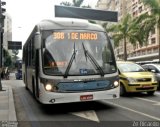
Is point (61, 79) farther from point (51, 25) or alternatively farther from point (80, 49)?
point (51, 25)

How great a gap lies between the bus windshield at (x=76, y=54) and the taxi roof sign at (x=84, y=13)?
33025mm

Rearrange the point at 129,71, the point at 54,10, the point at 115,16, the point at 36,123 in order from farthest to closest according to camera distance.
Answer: the point at 115,16, the point at 54,10, the point at 129,71, the point at 36,123

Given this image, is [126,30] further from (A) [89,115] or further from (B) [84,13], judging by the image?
(A) [89,115]

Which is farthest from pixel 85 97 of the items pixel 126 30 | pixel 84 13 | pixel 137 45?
pixel 137 45

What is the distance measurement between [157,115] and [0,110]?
5.07 metres

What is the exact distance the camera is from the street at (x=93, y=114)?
9.53 meters

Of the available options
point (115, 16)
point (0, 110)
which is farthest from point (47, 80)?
point (115, 16)

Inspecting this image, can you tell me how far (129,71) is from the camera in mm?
16672

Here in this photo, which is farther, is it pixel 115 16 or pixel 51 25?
pixel 115 16

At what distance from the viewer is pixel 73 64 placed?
11.1 m

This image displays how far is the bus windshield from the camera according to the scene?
1105 cm

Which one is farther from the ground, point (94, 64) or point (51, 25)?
point (51, 25)

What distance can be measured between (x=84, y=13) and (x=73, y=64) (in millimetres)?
35864

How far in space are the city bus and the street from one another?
543 mm
